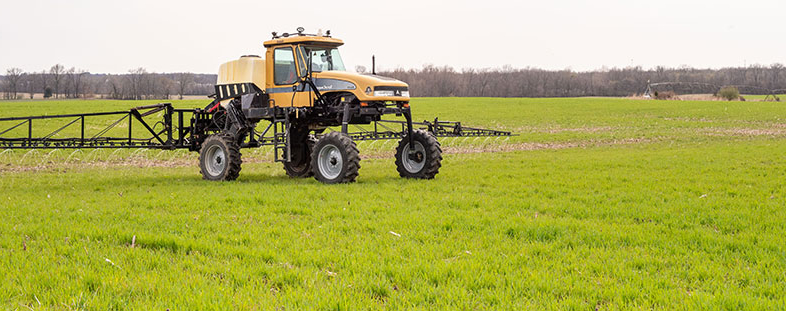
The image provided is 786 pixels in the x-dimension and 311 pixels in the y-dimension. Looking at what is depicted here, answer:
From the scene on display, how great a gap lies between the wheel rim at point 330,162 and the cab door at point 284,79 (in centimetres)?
126

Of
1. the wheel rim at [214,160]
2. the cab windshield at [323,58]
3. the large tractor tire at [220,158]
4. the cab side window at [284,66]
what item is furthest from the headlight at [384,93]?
the wheel rim at [214,160]

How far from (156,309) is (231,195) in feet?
23.2

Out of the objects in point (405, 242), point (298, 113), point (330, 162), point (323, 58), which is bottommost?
point (405, 242)

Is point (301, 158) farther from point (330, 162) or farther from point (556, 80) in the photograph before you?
point (556, 80)

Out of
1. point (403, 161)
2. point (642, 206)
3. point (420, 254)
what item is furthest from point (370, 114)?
point (420, 254)

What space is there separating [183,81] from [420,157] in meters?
83.7

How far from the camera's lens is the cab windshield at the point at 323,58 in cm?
1534

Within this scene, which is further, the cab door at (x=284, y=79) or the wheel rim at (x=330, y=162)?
the cab door at (x=284, y=79)

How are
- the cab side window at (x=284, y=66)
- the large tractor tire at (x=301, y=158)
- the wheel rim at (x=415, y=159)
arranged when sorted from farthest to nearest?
the large tractor tire at (x=301, y=158), the wheel rim at (x=415, y=159), the cab side window at (x=284, y=66)

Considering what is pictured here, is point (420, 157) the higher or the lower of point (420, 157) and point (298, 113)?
the lower

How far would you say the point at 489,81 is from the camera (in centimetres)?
15025

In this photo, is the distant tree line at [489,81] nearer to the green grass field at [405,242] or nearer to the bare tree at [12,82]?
the bare tree at [12,82]

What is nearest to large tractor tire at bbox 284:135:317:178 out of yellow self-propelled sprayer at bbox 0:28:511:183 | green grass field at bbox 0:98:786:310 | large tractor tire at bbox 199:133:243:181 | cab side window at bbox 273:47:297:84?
yellow self-propelled sprayer at bbox 0:28:511:183

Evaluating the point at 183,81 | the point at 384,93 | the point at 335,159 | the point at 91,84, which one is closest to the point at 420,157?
the point at 384,93
